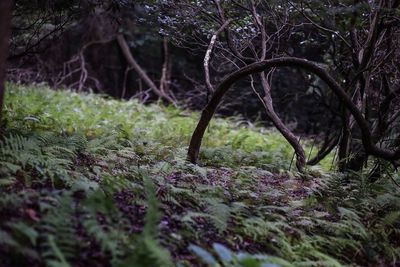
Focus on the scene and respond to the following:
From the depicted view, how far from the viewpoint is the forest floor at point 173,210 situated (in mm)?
2715

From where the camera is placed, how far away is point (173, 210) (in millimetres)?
3664

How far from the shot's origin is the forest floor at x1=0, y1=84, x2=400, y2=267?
2.71 m

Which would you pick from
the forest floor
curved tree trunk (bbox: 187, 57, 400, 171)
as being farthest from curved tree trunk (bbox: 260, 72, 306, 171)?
curved tree trunk (bbox: 187, 57, 400, 171)

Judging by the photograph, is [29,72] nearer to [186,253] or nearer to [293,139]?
[293,139]

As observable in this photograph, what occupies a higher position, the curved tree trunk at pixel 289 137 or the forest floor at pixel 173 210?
the curved tree trunk at pixel 289 137

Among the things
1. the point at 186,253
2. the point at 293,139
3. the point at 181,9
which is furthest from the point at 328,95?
the point at 186,253

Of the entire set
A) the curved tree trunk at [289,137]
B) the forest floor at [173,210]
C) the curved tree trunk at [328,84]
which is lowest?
the forest floor at [173,210]

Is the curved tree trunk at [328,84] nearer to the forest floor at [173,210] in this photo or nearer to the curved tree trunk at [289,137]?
the forest floor at [173,210]

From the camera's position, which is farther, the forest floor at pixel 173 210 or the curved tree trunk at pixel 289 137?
the curved tree trunk at pixel 289 137

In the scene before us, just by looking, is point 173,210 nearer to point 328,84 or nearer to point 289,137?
point 328,84

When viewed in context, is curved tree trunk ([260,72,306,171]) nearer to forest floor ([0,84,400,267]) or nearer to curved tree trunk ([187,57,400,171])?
forest floor ([0,84,400,267])

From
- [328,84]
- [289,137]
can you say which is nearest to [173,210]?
[328,84]

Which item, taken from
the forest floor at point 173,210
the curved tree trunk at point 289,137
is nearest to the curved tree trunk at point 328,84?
the forest floor at point 173,210

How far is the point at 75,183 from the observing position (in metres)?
3.41
